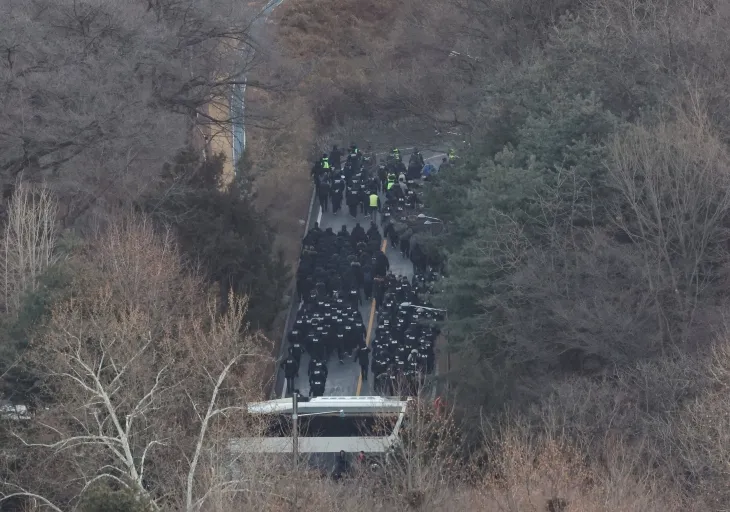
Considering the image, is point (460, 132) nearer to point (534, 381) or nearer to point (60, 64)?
point (60, 64)

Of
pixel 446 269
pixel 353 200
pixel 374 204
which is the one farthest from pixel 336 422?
pixel 353 200

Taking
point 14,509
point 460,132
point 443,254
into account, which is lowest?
point 14,509

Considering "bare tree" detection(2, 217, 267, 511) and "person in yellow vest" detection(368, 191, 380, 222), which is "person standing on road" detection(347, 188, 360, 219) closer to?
"person in yellow vest" detection(368, 191, 380, 222)

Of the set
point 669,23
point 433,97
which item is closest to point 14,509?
point 669,23

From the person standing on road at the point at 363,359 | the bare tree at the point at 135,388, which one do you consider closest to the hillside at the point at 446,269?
the bare tree at the point at 135,388

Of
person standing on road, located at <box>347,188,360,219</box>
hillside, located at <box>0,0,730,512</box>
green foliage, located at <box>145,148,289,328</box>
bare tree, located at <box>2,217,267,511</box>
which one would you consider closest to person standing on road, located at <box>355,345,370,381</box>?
hillside, located at <box>0,0,730,512</box>

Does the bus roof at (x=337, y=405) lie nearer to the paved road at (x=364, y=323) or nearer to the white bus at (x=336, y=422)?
the white bus at (x=336, y=422)
